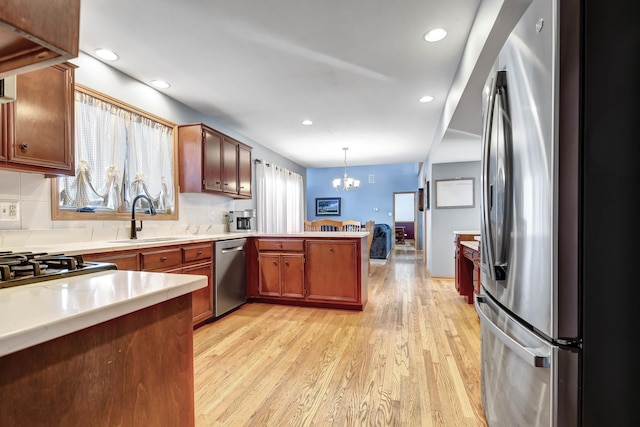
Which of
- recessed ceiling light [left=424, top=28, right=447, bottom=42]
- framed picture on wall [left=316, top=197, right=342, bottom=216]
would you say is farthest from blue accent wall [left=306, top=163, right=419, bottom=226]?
recessed ceiling light [left=424, top=28, right=447, bottom=42]

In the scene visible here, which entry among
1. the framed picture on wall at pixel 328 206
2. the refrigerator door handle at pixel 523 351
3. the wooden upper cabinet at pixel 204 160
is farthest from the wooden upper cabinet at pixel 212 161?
the framed picture on wall at pixel 328 206

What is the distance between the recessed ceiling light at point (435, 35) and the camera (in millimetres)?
2193

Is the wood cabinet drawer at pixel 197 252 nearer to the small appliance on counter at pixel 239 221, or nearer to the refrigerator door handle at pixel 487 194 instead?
the small appliance on counter at pixel 239 221

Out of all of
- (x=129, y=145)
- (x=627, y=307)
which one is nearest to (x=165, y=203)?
(x=129, y=145)

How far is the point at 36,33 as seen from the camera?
677mm

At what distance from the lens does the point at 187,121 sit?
368 cm

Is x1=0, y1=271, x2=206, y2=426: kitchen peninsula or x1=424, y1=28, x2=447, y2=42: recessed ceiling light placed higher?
x1=424, y1=28, x2=447, y2=42: recessed ceiling light

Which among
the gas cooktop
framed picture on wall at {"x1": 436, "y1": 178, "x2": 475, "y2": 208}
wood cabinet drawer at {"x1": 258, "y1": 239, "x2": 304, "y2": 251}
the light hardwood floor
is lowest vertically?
the light hardwood floor

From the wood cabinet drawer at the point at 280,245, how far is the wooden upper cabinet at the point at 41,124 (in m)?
1.94

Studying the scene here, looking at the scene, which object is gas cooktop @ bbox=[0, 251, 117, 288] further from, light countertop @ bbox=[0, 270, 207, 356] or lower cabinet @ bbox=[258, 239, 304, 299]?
lower cabinet @ bbox=[258, 239, 304, 299]

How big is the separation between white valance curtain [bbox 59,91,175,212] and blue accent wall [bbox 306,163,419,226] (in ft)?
21.3

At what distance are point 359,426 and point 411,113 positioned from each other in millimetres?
3548

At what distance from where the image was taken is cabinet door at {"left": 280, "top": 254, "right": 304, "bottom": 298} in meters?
3.48

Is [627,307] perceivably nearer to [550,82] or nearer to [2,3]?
[550,82]
